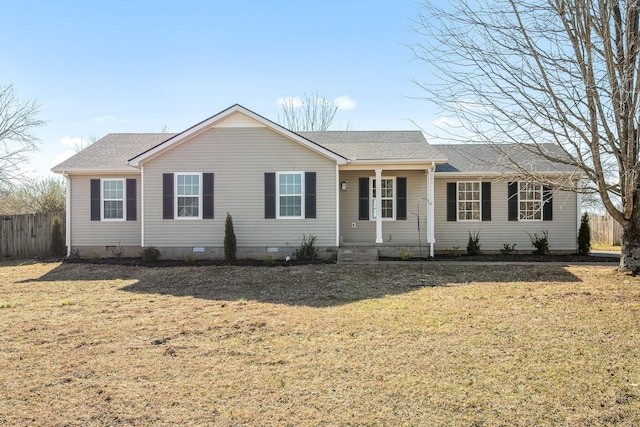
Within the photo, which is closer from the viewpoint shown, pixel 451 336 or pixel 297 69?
pixel 451 336

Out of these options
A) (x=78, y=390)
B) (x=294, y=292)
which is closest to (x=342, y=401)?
(x=78, y=390)

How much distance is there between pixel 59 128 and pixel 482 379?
26892mm

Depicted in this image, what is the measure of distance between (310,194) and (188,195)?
13.1 feet

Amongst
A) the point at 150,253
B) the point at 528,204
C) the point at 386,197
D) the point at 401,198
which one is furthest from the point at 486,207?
the point at 150,253

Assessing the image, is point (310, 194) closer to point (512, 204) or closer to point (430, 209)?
point (430, 209)

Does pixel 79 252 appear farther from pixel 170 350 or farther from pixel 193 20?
pixel 170 350

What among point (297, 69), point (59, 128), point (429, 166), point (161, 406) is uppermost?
point (297, 69)

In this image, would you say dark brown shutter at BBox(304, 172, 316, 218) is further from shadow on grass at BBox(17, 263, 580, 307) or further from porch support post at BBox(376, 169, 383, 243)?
porch support post at BBox(376, 169, 383, 243)

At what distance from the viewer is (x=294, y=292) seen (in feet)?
30.6

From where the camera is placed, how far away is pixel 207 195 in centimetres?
1401

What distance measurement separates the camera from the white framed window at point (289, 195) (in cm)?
1391

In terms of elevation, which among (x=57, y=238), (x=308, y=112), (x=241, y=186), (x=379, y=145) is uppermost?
(x=308, y=112)

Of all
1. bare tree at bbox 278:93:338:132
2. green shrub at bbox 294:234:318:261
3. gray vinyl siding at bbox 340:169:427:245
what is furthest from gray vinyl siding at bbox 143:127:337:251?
bare tree at bbox 278:93:338:132

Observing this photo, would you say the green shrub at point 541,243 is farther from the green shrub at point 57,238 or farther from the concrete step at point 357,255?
the green shrub at point 57,238
